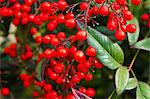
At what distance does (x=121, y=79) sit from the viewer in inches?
51.2

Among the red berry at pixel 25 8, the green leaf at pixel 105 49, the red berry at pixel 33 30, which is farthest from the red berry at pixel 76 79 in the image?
the red berry at pixel 33 30

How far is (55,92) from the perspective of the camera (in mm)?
1572

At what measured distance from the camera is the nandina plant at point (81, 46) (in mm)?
1304

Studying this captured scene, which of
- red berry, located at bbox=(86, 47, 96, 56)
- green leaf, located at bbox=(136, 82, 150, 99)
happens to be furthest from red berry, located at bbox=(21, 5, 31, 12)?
green leaf, located at bbox=(136, 82, 150, 99)

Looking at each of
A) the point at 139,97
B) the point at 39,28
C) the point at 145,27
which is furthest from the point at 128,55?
the point at 39,28

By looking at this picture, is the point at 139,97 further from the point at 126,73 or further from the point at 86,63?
the point at 86,63

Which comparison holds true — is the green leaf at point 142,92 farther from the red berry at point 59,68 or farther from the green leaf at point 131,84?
the red berry at point 59,68

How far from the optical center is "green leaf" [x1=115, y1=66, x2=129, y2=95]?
1261mm

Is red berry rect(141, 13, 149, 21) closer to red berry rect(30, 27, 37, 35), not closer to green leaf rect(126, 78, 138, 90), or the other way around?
green leaf rect(126, 78, 138, 90)

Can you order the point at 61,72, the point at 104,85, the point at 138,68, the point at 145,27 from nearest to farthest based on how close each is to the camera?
the point at 61,72, the point at 145,27, the point at 138,68, the point at 104,85

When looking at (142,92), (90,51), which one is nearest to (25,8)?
(90,51)

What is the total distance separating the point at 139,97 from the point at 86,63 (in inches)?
8.5

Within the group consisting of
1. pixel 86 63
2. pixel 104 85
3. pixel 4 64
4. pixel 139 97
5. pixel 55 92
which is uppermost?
pixel 86 63

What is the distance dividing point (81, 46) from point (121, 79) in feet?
1.02
